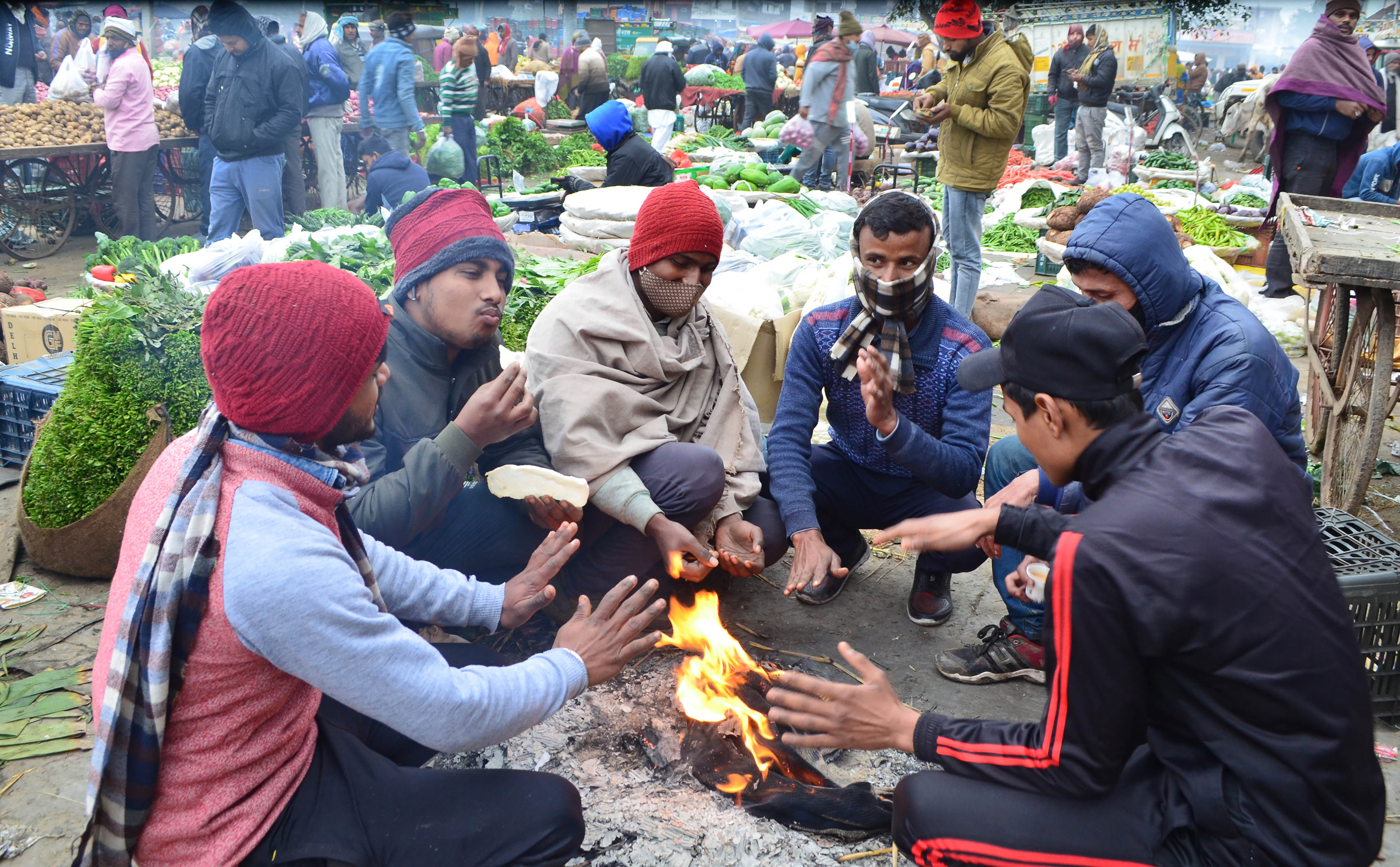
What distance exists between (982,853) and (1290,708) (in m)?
0.66

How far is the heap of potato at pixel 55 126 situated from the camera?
9.12 m

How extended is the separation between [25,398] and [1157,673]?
4852 millimetres

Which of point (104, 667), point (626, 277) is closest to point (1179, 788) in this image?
point (104, 667)

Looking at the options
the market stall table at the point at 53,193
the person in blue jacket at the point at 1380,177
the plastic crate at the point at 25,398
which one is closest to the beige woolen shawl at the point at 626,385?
the plastic crate at the point at 25,398

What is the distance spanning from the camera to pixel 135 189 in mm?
9148

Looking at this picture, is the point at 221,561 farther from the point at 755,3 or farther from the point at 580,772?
the point at 755,3

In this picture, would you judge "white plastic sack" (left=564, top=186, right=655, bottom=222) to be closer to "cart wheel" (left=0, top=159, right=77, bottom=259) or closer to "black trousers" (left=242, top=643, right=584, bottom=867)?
"black trousers" (left=242, top=643, right=584, bottom=867)

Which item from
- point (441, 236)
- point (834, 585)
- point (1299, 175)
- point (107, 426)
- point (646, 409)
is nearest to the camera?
point (441, 236)

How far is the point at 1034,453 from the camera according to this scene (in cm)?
204

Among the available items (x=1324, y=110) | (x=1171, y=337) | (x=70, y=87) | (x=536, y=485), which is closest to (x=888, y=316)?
(x=1171, y=337)

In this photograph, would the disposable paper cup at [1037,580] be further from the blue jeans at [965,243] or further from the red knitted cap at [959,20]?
the red knitted cap at [959,20]

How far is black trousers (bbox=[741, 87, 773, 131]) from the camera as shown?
17328 mm

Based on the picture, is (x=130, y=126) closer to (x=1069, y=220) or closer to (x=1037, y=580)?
(x=1069, y=220)

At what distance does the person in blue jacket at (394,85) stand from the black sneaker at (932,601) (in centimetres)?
790
